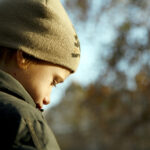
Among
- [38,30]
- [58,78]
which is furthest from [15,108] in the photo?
[38,30]

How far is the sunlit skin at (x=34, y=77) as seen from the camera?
6.37 feet

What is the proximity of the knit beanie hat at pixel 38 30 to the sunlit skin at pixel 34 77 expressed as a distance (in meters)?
0.08

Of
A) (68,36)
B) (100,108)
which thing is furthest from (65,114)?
(68,36)

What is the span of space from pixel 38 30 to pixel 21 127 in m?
0.77

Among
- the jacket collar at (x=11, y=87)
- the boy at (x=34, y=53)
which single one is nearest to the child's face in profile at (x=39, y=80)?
the boy at (x=34, y=53)

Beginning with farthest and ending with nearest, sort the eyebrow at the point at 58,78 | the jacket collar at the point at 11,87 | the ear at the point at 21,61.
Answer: the eyebrow at the point at 58,78
the ear at the point at 21,61
the jacket collar at the point at 11,87

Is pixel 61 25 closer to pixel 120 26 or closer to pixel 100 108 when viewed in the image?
pixel 120 26

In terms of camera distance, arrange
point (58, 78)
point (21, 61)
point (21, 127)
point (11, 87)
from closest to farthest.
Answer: point (21, 127) < point (11, 87) < point (21, 61) < point (58, 78)

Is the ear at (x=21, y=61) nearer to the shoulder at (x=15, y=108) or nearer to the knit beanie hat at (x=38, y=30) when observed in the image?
the knit beanie hat at (x=38, y=30)

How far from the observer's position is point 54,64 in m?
2.11

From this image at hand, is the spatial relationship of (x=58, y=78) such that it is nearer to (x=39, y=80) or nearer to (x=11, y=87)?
(x=39, y=80)

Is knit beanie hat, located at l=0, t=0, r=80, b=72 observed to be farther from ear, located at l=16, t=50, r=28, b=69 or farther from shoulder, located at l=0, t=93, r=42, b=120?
shoulder, located at l=0, t=93, r=42, b=120

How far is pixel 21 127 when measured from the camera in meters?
1.49

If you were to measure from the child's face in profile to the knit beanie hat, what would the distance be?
0.24ft
